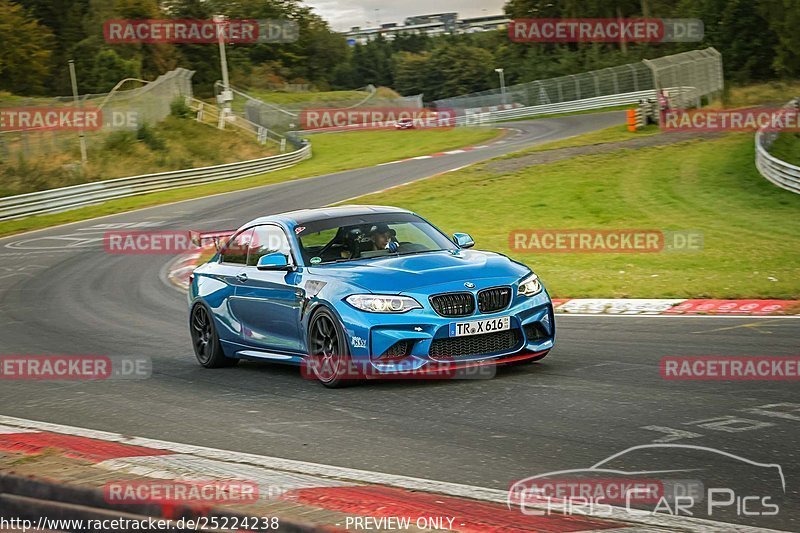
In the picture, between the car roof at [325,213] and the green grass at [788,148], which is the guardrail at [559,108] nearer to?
the green grass at [788,148]

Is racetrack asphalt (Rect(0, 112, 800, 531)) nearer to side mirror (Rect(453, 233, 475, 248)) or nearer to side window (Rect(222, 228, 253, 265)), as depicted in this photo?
side window (Rect(222, 228, 253, 265))

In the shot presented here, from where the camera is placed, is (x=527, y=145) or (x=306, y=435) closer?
(x=306, y=435)

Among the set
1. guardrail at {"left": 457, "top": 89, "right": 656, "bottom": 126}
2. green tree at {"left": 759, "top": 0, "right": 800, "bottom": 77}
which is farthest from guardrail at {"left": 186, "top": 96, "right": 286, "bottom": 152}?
green tree at {"left": 759, "top": 0, "right": 800, "bottom": 77}

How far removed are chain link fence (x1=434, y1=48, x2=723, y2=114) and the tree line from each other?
10.8 metres

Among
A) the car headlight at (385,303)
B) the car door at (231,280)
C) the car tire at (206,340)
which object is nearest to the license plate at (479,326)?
the car headlight at (385,303)

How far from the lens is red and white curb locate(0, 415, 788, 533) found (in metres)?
4.83

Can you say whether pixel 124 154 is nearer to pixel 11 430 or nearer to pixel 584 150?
pixel 584 150

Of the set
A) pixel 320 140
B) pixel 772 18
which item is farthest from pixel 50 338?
pixel 772 18

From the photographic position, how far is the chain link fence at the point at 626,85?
4912 cm

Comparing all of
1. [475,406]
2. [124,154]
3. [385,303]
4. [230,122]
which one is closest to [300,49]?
[230,122]

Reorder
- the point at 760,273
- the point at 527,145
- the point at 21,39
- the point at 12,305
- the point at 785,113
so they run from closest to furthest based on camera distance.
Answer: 1. the point at 760,273
2. the point at 12,305
3. the point at 785,113
4. the point at 527,145
5. the point at 21,39

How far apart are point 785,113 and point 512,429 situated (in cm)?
3087

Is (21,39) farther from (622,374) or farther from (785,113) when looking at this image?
(622,374)

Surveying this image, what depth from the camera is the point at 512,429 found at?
7023 millimetres
